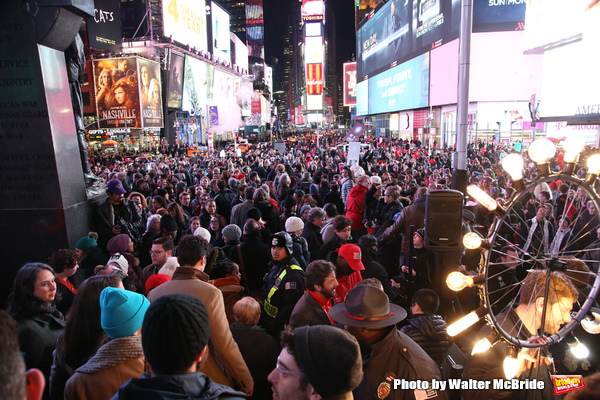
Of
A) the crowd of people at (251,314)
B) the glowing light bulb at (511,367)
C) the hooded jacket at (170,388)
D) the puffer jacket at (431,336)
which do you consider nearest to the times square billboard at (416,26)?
the crowd of people at (251,314)

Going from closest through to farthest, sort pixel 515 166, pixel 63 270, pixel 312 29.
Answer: pixel 515 166
pixel 63 270
pixel 312 29

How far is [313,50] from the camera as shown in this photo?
109500 millimetres

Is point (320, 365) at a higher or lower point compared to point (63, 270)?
higher

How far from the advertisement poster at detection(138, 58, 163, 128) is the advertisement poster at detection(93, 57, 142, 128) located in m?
0.56

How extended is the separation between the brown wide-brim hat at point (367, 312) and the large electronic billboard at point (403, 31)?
38.0 meters

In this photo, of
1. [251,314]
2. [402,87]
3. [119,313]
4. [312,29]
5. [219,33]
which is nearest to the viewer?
[119,313]

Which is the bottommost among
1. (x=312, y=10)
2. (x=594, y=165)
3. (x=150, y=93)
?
(x=594, y=165)

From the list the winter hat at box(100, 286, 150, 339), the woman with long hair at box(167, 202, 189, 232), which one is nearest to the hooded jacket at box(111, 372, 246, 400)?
the winter hat at box(100, 286, 150, 339)

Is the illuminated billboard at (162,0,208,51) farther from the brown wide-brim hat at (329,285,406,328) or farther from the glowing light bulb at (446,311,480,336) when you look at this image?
the glowing light bulb at (446,311,480,336)

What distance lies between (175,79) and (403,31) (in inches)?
1132

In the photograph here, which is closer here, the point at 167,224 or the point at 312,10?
the point at 167,224

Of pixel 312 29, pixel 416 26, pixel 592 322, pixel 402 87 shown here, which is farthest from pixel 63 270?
pixel 312 29

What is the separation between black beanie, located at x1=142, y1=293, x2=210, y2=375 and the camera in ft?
6.03

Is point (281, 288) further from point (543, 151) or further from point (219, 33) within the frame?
point (219, 33)
